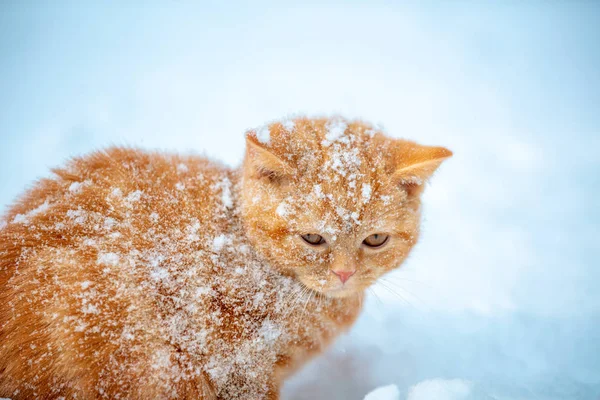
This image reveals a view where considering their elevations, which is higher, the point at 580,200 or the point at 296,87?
the point at 296,87

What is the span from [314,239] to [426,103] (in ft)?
7.48

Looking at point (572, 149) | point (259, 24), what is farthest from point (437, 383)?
point (259, 24)

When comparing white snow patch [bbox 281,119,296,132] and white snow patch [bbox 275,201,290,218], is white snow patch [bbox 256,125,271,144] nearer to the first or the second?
white snow patch [bbox 281,119,296,132]

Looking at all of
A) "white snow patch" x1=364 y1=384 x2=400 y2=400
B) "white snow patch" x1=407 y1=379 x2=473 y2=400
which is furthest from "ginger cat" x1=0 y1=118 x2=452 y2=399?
"white snow patch" x1=407 y1=379 x2=473 y2=400

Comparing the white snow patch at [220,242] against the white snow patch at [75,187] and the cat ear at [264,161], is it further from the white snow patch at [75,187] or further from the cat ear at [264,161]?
the white snow patch at [75,187]

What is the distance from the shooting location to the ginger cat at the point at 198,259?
1.33 metres

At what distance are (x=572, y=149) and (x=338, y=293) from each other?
8.00ft

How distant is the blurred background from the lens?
2271 mm

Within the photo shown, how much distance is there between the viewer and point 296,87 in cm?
329

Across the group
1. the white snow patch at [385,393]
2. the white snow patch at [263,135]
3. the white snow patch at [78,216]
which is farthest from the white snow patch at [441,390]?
the white snow patch at [78,216]

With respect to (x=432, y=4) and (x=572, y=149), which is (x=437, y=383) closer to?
(x=572, y=149)

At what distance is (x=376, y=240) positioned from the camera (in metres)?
1.64

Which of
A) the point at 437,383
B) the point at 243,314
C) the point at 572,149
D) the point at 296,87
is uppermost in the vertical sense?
the point at 296,87

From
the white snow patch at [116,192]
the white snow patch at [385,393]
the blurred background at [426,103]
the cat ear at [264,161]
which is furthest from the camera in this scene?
the blurred background at [426,103]
